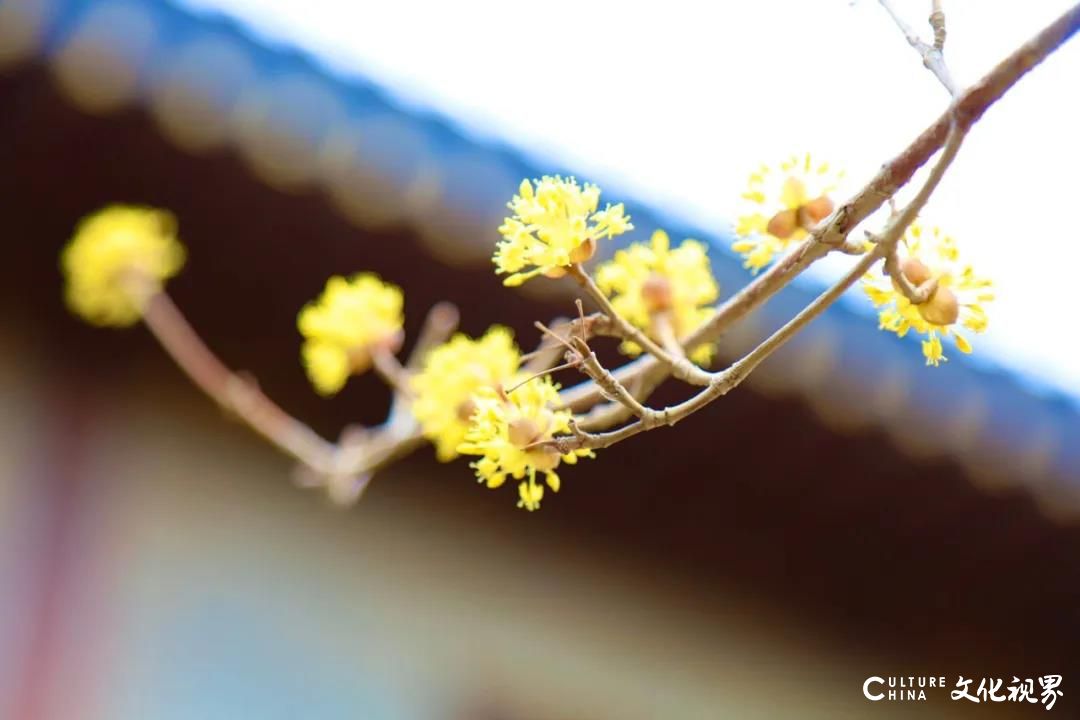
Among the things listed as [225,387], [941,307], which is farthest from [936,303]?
[225,387]

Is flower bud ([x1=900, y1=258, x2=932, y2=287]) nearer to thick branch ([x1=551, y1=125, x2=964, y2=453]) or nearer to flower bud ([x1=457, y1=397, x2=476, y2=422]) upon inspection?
thick branch ([x1=551, y1=125, x2=964, y2=453])

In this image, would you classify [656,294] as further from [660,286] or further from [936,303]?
[936,303]

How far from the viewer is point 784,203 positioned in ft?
1.63

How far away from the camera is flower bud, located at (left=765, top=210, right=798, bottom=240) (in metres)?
0.50

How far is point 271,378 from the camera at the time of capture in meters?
1.48

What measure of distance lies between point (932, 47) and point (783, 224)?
131mm

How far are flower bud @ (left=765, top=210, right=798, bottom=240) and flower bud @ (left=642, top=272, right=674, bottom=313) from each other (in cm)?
7

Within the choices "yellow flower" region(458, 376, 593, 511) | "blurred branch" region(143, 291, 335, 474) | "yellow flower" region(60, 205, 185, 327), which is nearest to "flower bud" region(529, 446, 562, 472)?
"yellow flower" region(458, 376, 593, 511)

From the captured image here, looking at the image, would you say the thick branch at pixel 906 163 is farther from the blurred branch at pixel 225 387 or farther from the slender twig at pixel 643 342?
the blurred branch at pixel 225 387

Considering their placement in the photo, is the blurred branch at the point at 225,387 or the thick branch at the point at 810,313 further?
the blurred branch at the point at 225,387

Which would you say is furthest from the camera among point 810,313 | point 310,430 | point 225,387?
point 310,430

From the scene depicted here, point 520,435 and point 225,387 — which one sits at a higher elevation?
point 225,387

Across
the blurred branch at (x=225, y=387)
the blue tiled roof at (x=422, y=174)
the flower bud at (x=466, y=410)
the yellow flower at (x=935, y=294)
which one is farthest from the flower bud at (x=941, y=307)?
the blue tiled roof at (x=422, y=174)

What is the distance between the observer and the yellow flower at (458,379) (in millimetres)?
558
